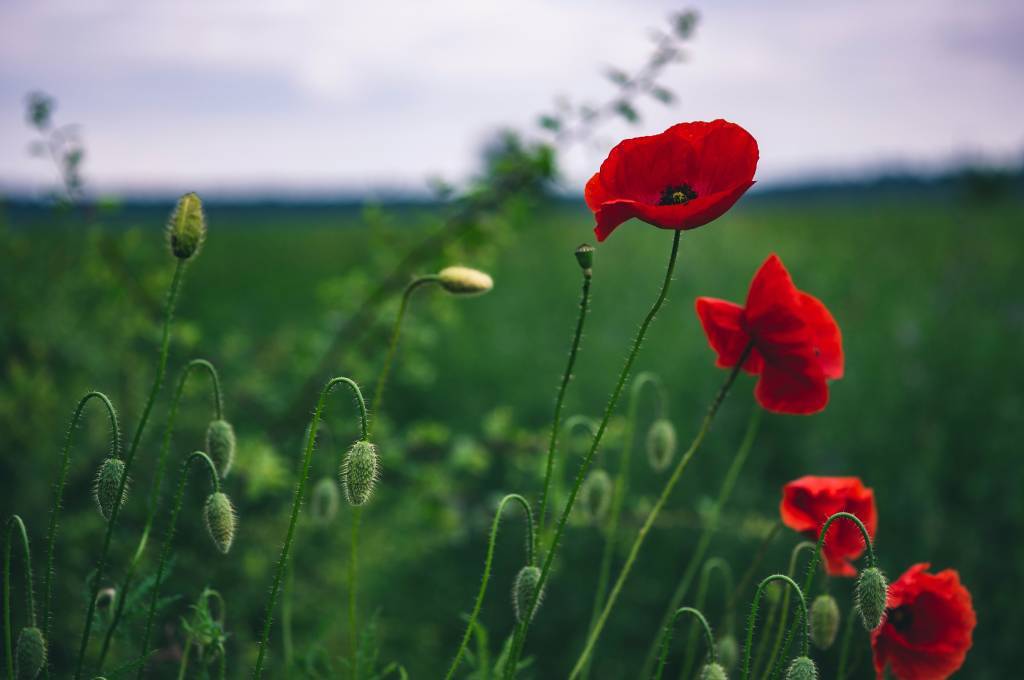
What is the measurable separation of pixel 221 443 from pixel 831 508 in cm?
84

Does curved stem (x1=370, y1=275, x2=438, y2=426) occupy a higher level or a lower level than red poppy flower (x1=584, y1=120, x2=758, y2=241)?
lower

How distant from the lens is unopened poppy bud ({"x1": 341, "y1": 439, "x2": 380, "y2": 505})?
1007 mm

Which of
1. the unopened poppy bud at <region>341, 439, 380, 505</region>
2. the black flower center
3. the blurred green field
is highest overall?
the black flower center

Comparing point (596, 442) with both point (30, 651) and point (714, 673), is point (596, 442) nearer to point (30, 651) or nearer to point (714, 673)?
point (714, 673)

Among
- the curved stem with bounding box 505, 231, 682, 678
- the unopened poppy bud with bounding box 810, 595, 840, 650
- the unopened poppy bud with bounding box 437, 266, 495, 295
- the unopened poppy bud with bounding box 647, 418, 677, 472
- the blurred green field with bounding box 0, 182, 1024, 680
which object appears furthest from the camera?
the blurred green field with bounding box 0, 182, 1024, 680

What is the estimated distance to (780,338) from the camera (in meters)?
1.15

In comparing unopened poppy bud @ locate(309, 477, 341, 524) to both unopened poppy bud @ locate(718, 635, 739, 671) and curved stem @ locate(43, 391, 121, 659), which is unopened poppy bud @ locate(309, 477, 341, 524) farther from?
unopened poppy bud @ locate(718, 635, 739, 671)

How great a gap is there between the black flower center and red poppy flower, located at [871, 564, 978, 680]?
0.60 metres

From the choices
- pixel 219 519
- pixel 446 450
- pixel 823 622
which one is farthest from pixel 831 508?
pixel 446 450

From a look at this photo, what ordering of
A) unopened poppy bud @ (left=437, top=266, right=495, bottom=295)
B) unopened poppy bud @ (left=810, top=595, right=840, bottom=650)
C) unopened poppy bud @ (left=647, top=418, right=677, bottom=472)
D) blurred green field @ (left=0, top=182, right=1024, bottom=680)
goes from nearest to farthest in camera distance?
1. unopened poppy bud @ (left=437, top=266, right=495, bottom=295)
2. unopened poppy bud @ (left=810, top=595, right=840, bottom=650)
3. unopened poppy bud @ (left=647, top=418, right=677, bottom=472)
4. blurred green field @ (left=0, top=182, right=1024, bottom=680)

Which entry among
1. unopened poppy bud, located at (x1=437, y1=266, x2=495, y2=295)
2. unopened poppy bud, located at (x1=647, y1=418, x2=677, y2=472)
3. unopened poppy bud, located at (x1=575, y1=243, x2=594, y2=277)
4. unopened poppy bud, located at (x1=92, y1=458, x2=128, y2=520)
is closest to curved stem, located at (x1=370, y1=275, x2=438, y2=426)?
unopened poppy bud, located at (x1=437, y1=266, x2=495, y2=295)

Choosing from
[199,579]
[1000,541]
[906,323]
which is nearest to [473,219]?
[199,579]

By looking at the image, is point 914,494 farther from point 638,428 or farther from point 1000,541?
point 638,428

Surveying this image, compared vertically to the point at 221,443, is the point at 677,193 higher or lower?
higher
